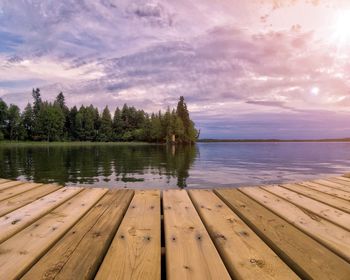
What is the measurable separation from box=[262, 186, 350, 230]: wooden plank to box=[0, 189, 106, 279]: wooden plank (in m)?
2.24

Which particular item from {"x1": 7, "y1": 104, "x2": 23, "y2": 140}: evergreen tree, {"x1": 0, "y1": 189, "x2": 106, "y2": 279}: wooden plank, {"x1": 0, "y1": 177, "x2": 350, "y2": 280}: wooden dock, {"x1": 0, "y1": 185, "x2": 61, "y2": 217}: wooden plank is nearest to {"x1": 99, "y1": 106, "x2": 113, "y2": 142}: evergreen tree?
{"x1": 7, "y1": 104, "x2": 23, "y2": 140}: evergreen tree

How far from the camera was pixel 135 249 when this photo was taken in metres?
1.69

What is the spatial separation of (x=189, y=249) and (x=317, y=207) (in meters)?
1.79

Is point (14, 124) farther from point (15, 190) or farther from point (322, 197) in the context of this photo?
point (322, 197)

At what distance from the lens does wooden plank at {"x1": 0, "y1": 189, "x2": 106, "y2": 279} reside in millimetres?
1472

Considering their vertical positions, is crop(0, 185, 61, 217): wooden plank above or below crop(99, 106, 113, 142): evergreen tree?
below

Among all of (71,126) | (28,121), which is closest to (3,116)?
(28,121)

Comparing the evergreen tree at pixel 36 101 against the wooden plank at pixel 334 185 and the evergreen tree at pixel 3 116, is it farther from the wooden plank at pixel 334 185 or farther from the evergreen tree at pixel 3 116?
the wooden plank at pixel 334 185

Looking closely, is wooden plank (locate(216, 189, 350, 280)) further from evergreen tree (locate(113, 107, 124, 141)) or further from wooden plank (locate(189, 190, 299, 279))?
evergreen tree (locate(113, 107, 124, 141))

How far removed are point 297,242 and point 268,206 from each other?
935 mm

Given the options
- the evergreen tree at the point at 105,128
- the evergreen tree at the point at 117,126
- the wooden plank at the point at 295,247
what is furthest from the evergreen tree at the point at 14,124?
the wooden plank at the point at 295,247

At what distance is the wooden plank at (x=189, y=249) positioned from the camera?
1.41 m

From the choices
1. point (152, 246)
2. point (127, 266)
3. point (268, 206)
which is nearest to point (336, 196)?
point (268, 206)

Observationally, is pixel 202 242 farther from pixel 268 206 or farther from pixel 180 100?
pixel 180 100
